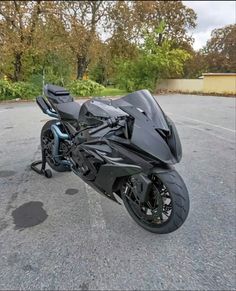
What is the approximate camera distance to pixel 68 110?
305 centimetres

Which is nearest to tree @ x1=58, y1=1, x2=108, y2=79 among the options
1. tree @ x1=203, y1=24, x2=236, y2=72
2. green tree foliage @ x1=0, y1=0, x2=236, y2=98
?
green tree foliage @ x1=0, y1=0, x2=236, y2=98

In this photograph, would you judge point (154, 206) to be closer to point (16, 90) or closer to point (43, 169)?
point (43, 169)

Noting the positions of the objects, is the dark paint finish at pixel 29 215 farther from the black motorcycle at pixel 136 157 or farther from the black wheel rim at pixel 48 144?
the black wheel rim at pixel 48 144

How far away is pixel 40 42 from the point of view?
14.7 m

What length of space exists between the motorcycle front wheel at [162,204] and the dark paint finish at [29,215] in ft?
2.74

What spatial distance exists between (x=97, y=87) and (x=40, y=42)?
3917 millimetres

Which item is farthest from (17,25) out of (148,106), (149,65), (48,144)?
(148,106)

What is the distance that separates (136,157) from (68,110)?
131 centimetres

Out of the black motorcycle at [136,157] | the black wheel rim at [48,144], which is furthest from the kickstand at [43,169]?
the black motorcycle at [136,157]

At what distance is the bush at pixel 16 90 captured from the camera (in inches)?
540

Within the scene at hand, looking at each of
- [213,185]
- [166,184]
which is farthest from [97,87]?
[166,184]

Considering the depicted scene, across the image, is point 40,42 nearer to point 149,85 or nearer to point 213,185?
point 149,85

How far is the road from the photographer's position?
181 centimetres

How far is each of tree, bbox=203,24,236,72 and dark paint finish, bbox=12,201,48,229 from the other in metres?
32.8
